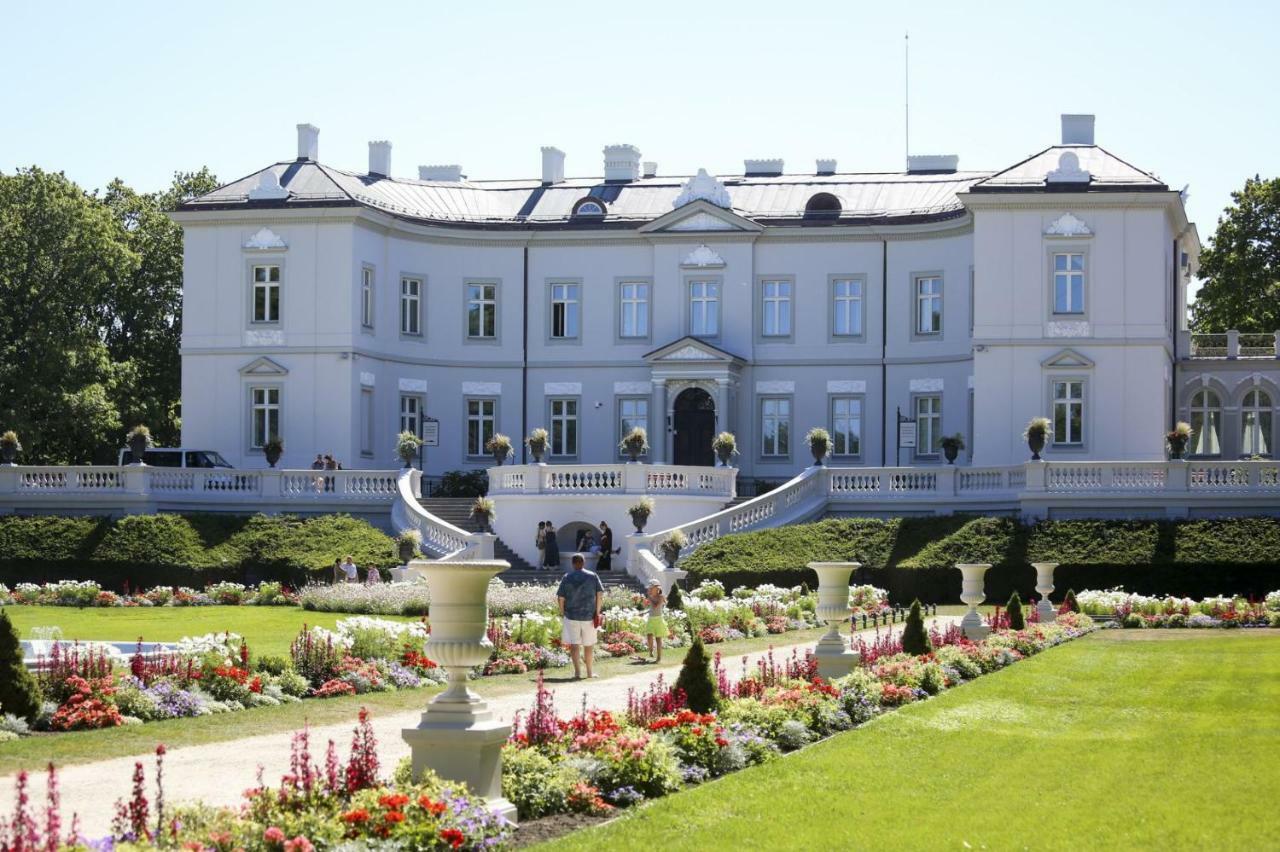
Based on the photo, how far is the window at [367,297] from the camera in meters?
54.9

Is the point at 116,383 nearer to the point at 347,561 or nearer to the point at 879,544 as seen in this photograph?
the point at 347,561

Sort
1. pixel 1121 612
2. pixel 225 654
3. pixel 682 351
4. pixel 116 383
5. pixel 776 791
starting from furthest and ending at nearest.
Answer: pixel 116 383 < pixel 682 351 < pixel 1121 612 < pixel 225 654 < pixel 776 791

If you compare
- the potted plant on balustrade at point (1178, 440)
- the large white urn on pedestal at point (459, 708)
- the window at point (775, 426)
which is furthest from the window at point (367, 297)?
the large white urn on pedestal at point (459, 708)

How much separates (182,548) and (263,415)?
10.6 metres

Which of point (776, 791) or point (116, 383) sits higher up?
point (116, 383)

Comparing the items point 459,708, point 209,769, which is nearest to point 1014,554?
point 209,769

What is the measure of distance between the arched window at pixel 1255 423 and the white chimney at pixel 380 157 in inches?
1070

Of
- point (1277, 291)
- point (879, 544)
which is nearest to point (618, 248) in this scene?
point (879, 544)

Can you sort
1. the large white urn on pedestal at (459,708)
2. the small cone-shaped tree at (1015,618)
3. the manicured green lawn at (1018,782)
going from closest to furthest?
the manicured green lawn at (1018,782)
the large white urn on pedestal at (459,708)
the small cone-shaped tree at (1015,618)

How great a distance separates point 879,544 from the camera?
42.8m

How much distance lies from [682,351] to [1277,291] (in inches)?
920

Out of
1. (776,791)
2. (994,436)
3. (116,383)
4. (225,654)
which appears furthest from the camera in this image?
(116,383)

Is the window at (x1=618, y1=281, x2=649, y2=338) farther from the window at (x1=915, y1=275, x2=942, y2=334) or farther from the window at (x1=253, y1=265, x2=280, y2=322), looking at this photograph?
the window at (x1=253, y1=265, x2=280, y2=322)

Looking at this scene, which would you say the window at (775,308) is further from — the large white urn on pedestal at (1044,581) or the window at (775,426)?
the large white urn on pedestal at (1044,581)
